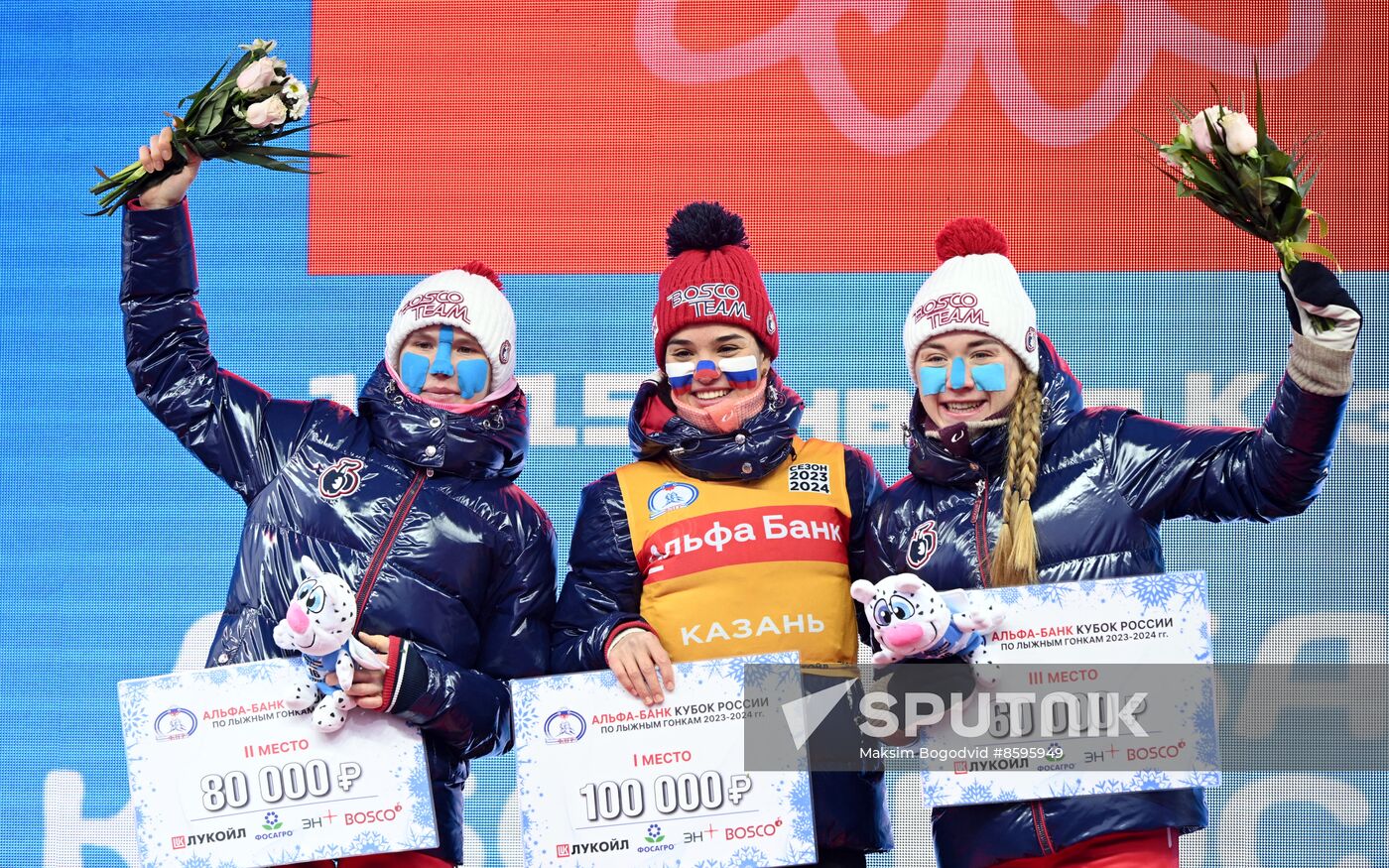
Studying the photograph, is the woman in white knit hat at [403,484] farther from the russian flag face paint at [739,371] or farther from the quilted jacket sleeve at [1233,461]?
the quilted jacket sleeve at [1233,461]

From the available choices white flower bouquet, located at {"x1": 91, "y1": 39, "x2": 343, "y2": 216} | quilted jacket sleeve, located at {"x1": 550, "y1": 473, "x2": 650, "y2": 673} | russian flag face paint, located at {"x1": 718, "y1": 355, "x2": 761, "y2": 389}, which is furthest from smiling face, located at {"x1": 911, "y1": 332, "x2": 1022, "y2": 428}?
white flower bouquet, located at {"x1": 91, "y1": 39, "x2": 343, "y2": 216}

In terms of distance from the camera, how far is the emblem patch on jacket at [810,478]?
264cm

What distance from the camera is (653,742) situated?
7.86ft

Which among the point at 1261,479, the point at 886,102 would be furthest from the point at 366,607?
the point at 886,102

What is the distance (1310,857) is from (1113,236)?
151cm

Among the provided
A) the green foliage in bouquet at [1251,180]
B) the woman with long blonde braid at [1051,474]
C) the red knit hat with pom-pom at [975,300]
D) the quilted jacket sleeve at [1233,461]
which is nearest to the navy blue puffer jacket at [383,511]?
the woman with long blonde braid at [1051,474]

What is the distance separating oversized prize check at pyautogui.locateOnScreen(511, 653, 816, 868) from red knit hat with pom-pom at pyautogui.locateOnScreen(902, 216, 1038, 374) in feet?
1.93

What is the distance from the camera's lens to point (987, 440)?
2.42 metres

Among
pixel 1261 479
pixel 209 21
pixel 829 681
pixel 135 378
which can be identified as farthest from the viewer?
pixel 209 21

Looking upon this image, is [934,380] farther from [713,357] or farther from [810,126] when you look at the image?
[810,126]

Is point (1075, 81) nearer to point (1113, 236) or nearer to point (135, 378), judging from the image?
A: point (1113, 236)

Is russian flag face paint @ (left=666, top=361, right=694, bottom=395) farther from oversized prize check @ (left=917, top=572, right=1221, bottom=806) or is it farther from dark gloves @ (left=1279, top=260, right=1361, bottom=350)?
dark gloves @ (left=1279, top=260, right=1361, bottom=350)

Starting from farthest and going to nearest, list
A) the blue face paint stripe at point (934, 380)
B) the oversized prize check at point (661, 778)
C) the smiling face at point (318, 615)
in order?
1. the blue face paint stripe at point (934, 380)
2. the oversized prize check at point (661, 778)
3. the smiling face at point (318, 615)

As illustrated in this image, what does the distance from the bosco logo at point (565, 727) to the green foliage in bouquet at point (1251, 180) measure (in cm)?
124
